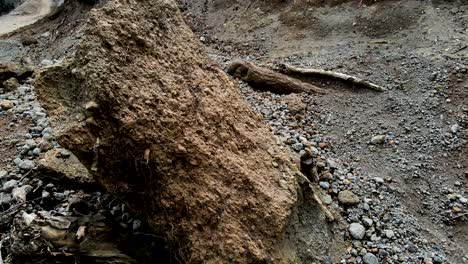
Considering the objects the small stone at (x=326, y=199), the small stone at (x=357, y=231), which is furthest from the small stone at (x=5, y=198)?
the small stone at (x=357, y=231)

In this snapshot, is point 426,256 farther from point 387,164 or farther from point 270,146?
point 270,146

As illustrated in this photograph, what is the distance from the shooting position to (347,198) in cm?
346

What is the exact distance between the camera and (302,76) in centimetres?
564

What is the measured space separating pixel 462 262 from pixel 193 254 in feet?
8.15

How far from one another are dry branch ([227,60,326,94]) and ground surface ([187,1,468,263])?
0.22 metres

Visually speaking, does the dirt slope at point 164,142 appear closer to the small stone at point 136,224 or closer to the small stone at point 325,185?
the small stone at point 136,224

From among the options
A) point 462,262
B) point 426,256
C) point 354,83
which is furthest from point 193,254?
point 354,83

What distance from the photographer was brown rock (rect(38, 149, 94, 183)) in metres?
2.87

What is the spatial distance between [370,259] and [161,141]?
2.04 meters

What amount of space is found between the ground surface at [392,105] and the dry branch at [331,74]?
10 centimetres

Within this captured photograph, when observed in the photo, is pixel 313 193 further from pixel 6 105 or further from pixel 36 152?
pixel 6 105

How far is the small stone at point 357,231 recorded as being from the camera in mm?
3174

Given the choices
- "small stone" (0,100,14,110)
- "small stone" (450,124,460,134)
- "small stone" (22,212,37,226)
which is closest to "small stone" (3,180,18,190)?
"small stone" (22,212,37,226)

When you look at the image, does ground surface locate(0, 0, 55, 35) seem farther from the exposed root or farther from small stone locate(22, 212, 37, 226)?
the exposed root
